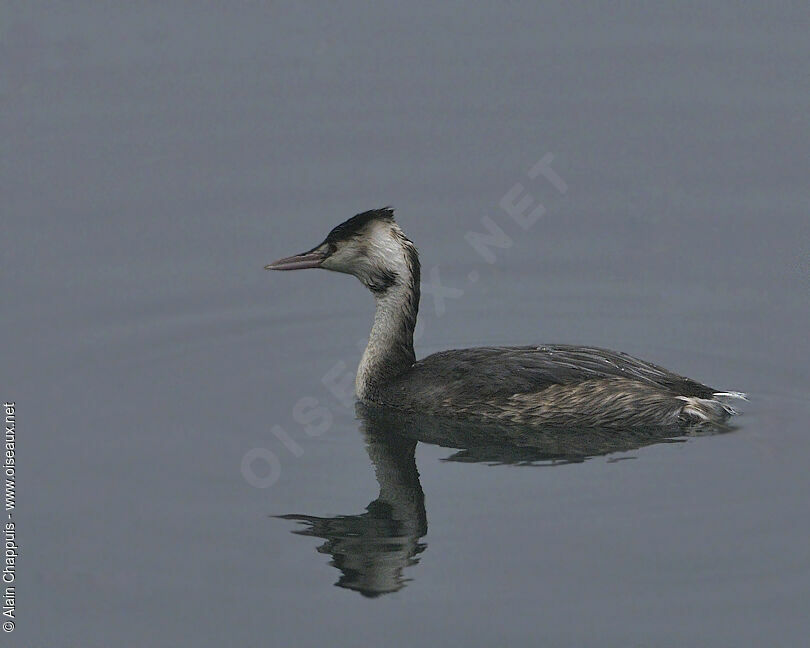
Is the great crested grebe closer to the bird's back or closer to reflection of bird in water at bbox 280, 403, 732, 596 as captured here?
the bird's back

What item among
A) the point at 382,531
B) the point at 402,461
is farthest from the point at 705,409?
the point at 382,531

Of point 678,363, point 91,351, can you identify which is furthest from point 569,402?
point 91,351

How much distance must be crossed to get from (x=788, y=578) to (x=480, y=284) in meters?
5.17

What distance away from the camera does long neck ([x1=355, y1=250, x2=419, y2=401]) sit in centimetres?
1193

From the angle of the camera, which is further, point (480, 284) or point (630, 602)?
point (480, 284)

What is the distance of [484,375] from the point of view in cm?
1145

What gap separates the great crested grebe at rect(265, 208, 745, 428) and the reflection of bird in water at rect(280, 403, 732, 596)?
119 mm

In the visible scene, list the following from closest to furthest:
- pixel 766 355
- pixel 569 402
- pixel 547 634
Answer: pixel 547 634, pixel 569 402, pixel 766 355

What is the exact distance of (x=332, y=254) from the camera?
11984mm

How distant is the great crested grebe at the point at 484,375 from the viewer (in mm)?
11242

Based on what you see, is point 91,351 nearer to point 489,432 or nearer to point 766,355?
point 489,432

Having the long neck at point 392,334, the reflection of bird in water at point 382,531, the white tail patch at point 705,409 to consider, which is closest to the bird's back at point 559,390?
the white tail patch at point 705,409

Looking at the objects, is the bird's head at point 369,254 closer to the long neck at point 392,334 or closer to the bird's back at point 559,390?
the long neck at point 392,334

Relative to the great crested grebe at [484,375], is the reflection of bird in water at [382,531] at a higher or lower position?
lower
